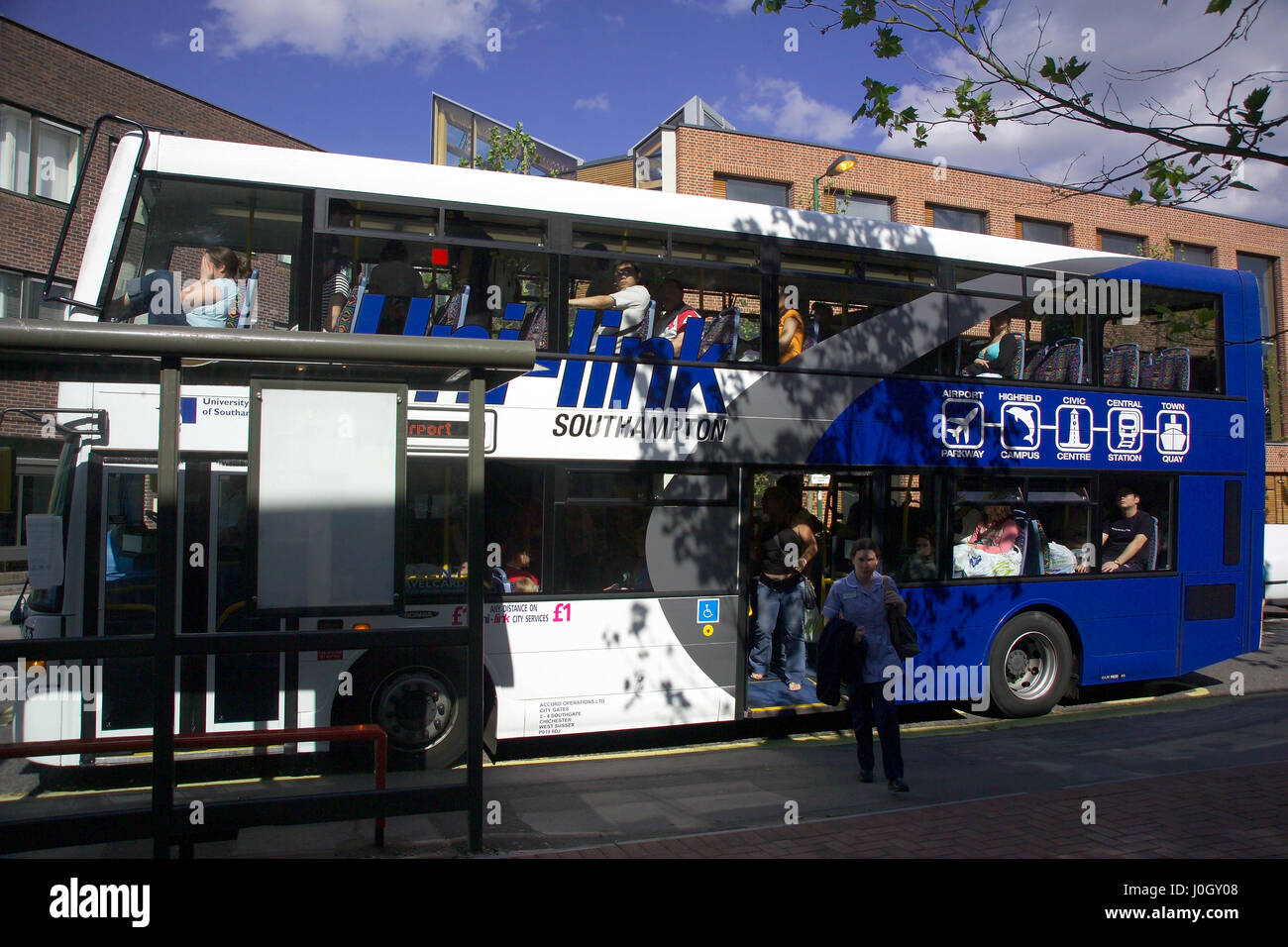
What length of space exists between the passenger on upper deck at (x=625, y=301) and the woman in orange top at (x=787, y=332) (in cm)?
126

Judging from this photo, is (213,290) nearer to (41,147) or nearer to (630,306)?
(630,306)

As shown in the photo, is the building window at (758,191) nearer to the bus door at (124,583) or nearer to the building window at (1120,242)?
the building window at (1120,242)

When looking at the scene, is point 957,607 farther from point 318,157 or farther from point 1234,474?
point 318,157

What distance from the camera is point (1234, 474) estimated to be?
411 inches

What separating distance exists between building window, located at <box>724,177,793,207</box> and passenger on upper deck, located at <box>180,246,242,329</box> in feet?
69.8

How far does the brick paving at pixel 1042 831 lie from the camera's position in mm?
5285

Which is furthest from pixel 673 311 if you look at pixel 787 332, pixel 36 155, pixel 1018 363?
pixel 36 155

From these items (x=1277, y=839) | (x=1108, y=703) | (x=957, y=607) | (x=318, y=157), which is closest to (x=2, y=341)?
(x=318, y=157)

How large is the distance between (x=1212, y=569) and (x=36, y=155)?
26158 millimetres

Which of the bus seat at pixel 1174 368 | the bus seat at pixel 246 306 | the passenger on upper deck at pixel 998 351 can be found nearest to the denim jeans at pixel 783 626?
the passenger on upper deck at pixel 998 351

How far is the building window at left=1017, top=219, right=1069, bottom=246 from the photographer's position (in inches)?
1190

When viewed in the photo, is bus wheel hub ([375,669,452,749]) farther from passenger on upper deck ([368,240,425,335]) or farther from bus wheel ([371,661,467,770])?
passenger on upper deck ([368,240,425,335])

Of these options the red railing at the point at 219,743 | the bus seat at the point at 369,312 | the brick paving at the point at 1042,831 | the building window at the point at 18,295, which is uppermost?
the building window at the point at 18,295
